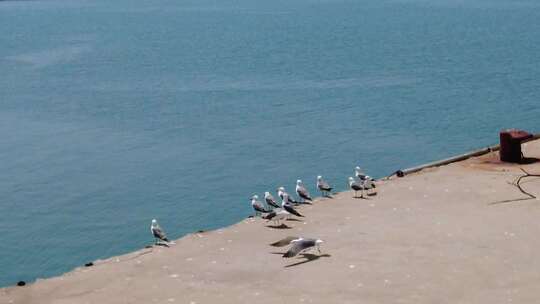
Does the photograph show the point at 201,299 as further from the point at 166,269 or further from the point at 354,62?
the point at 354,62

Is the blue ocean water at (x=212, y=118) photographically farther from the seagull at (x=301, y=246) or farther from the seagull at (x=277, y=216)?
the seagull at (x=301, y=246)

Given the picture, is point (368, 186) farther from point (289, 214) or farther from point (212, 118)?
point (212, 118)

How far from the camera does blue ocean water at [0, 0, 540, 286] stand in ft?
137

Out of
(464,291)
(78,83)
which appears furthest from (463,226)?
(78,83)

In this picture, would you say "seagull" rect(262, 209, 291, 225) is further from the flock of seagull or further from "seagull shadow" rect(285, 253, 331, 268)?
"seagull shadow" rect(285, 253, 331, 268)

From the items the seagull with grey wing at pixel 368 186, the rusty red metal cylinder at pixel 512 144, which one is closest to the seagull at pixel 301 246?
the seagull with grey wing at pixel 368 186

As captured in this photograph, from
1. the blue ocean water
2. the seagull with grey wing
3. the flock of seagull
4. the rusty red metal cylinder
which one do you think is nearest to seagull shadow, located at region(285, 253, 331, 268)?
the flock of seagull

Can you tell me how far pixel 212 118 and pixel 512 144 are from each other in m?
32.1

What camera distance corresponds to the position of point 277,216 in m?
28.0

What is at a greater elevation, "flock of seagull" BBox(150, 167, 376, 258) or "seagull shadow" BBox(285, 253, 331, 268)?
"flock of seagull" BBox(150, 167, 376, 258)

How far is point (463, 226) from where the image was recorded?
→ 2675 cm

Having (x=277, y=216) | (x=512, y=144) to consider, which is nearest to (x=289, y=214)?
(x=277, y=216)

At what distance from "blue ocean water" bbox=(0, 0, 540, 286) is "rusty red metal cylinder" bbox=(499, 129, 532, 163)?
11089mm

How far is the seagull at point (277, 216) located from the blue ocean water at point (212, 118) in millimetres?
10022
